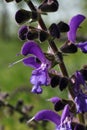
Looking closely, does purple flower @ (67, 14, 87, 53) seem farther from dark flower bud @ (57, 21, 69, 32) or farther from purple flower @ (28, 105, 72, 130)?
purple flower @ (28, 105, 72, 130)

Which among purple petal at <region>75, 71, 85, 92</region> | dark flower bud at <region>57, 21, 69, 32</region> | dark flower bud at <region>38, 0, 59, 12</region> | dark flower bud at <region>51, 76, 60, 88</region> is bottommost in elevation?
purple petal at <region>75, 71, 85, 92</region>

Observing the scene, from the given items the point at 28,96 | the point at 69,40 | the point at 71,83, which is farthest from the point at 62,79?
the point at 28,96

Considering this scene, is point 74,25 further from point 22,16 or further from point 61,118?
point 61,118

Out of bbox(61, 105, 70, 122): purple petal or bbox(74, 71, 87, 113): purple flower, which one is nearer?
bbox(74, 71, 87, 113): purple flower

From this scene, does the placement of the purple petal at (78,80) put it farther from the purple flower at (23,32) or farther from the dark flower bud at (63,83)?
the purple flower at (23,32)

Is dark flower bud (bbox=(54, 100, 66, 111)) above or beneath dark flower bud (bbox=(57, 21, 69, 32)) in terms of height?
beneath

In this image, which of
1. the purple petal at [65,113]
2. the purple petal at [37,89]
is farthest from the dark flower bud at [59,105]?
the purple petal at [37,89]

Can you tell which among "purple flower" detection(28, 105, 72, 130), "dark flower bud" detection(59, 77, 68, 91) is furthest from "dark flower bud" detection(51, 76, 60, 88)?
"purple flower" detection(28, 105, 72, 130)

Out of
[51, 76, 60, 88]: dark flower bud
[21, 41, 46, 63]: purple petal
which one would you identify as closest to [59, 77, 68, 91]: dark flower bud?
[51, 76, 60, 88]: dark flower bud
